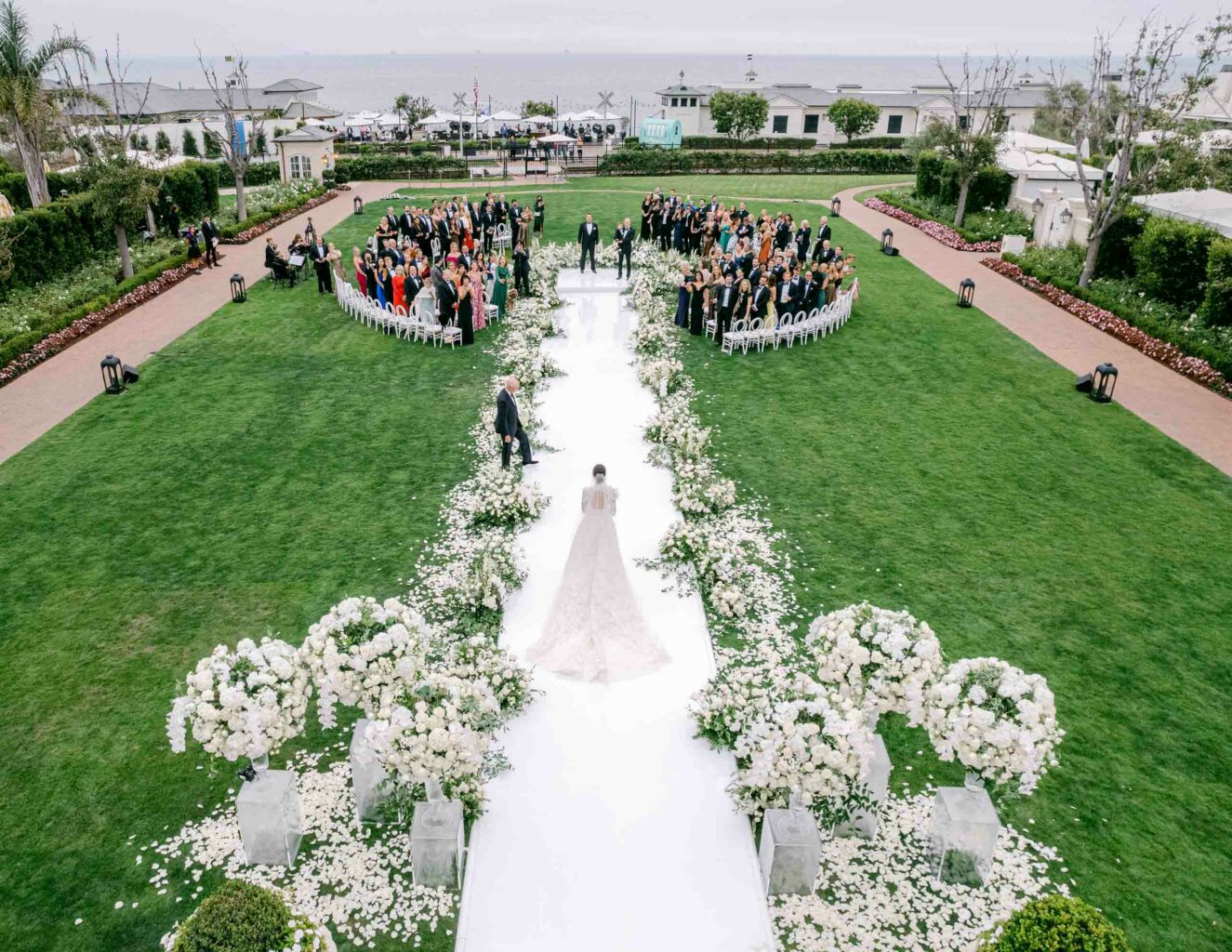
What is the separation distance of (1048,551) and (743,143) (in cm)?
5684

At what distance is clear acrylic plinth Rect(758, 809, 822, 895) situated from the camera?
6941mm

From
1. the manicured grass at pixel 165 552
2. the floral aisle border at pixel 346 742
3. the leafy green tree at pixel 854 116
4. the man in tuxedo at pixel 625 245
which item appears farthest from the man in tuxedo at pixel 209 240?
the leafy green tree at pixel 854 116

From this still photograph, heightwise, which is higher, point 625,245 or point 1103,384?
point 625,245

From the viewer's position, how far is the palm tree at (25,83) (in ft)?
95.1

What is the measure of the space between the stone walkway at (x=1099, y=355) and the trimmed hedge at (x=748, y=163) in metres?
21.4

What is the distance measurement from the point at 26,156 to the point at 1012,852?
36387 millimetres

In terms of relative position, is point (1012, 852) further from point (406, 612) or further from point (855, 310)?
point (855, 310)

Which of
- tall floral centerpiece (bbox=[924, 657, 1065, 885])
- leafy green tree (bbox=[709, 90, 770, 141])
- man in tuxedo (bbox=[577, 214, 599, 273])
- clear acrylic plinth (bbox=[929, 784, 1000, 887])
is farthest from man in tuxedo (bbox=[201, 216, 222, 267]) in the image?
leafy green tree (bbox=[709, 90, 770, 141])

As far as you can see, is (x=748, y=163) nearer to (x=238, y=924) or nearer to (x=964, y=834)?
(x=964, y=834)

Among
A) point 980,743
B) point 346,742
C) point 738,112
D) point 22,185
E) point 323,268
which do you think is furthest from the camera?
point 738,112

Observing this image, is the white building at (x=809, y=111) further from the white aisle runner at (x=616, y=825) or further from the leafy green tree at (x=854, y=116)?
the white aisle runner at (x=616, y=825)

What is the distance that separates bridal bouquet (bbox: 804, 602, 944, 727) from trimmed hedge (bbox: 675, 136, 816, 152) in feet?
199

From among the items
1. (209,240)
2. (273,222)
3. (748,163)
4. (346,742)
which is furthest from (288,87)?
(346,742)

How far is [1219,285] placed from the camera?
757 inches
